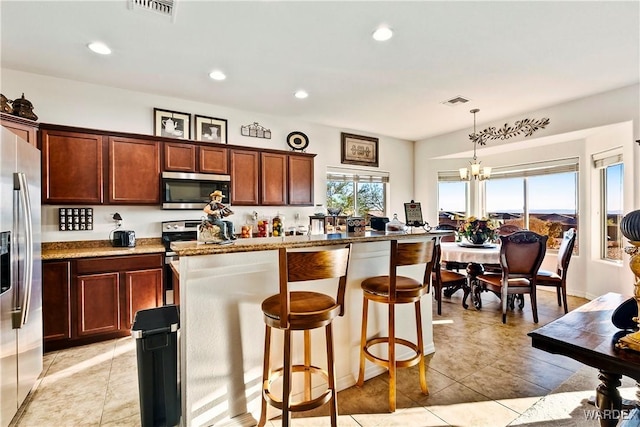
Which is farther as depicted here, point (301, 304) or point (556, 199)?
point (556, 199)

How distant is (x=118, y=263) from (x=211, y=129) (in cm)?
207

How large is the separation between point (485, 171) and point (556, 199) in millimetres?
1657

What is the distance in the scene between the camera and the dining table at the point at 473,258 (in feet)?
12.3

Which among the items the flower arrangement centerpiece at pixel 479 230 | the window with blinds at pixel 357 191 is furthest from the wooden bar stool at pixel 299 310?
the window with blinds at pixel 357 191

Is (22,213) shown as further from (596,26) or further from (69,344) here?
(596,26)

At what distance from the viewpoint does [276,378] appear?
71.0 inches

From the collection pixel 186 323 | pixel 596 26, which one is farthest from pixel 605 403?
pixel 596 26

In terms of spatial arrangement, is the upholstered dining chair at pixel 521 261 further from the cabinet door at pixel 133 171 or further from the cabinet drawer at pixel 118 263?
the cabinet door at pixel 133 171

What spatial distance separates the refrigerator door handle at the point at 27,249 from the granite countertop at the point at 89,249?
931mm

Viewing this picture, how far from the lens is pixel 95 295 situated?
2934 millimetres

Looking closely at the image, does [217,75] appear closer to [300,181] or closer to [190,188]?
[190,188]

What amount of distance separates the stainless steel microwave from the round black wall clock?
1.31 meters

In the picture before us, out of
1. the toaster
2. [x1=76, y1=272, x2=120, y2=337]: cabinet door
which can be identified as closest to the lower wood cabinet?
[x1=76, y1=272, x2=120, y2=337]: cabinet door

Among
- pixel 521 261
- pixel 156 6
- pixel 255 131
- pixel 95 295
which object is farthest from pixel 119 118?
pixel 521 261
